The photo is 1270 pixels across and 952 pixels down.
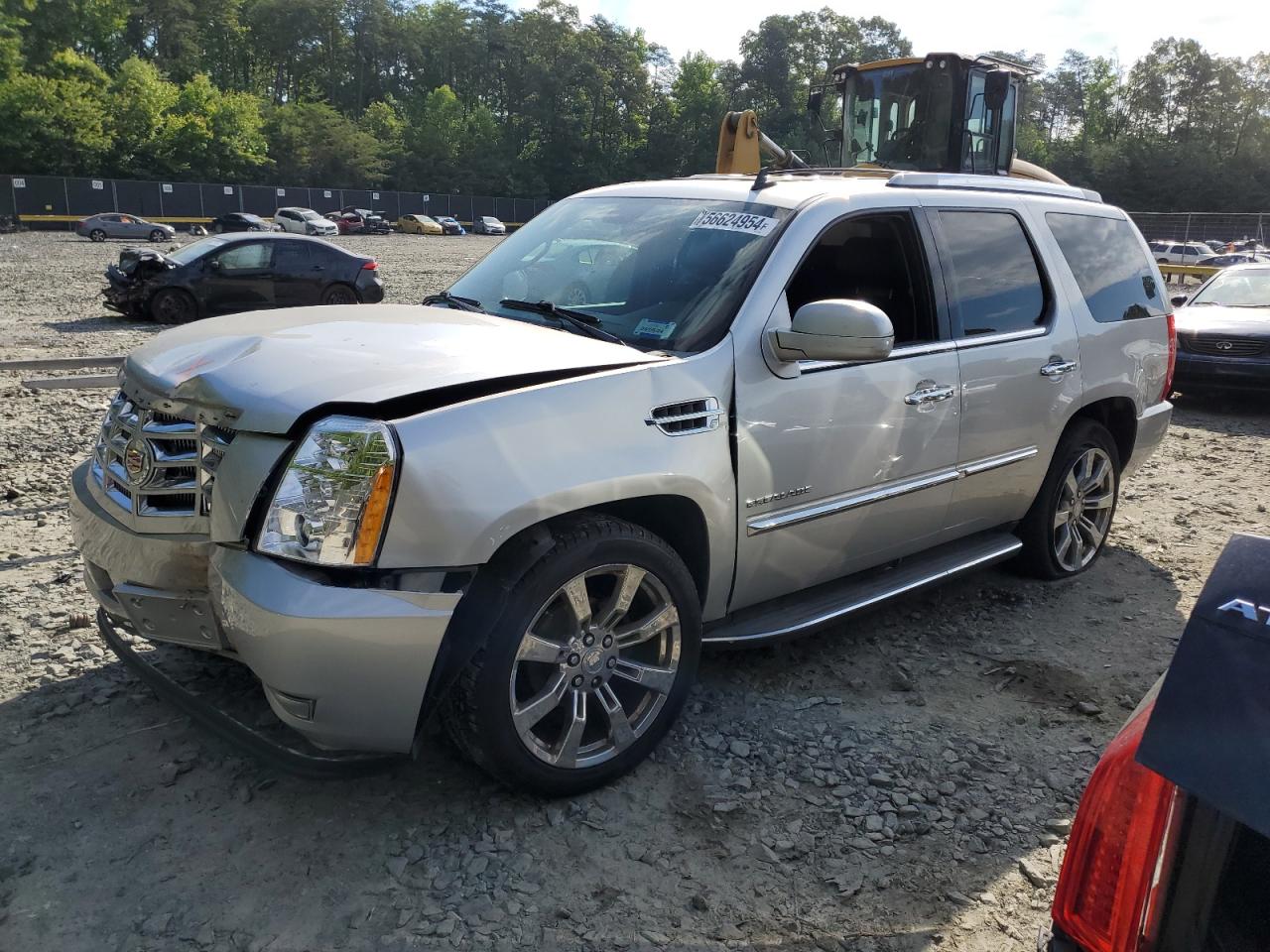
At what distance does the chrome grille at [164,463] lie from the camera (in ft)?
9.05

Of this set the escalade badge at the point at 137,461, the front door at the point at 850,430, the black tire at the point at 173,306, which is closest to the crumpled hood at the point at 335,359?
the escalade badge at the point at 137,461

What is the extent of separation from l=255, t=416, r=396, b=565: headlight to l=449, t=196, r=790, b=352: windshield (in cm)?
114

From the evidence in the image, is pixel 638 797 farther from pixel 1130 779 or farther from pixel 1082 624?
pixel 1082 624

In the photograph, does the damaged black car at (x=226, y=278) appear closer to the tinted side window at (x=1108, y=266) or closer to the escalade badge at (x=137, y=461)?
the tinted side window at (x=1108, y=266)

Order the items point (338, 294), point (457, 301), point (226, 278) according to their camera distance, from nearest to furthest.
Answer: point (457, 301)
point (226, 278)
point (338, 294)

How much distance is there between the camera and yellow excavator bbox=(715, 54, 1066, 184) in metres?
11.0

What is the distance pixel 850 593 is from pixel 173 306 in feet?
Answer: 45.9

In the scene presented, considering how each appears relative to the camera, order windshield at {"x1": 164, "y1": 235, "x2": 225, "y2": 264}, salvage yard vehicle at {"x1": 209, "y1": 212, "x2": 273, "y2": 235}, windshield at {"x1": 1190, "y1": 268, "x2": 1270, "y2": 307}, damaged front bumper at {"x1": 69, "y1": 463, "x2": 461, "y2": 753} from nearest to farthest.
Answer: damaged front bumper at {"x1": 69, "y1": 463, "x2": 461, "y2": 753} < windshield at {"x1": 1190, "y1": 268, "x2": 1270, "y2": 307} < windshield at {"x1": 164, "y1": 235, "x2": 225, "y2": 264} < salvage yard vehicle at {"x1": 209, "y1": 212, "x2": 273, "y2": 235}

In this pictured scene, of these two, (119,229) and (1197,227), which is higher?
(1197,227)

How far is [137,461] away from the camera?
293 cm

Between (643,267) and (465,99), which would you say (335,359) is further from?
(465,99)

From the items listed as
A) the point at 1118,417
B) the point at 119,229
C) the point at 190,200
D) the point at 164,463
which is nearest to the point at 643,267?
the point at 164,463

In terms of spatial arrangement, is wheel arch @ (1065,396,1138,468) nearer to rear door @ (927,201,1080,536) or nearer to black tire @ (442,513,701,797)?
rear door @ (927,201,1080,536)

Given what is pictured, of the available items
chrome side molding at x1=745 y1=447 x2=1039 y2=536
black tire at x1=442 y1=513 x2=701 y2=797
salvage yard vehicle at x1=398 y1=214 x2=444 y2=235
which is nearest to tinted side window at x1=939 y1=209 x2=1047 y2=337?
chrome side molding at x1=745 y1=447 x2=1039 y2=536
